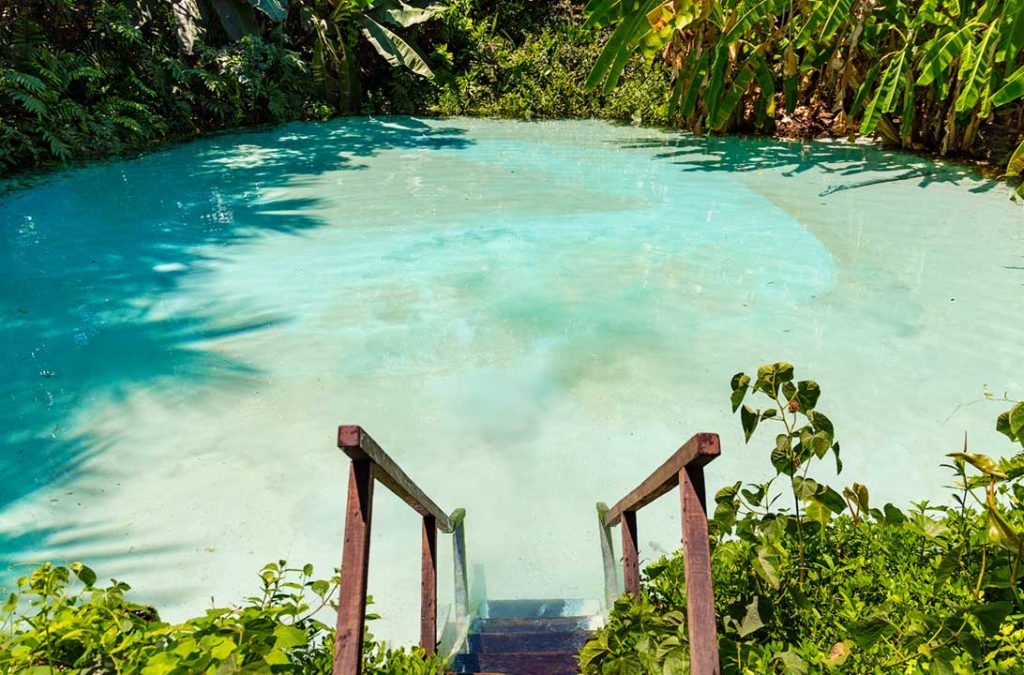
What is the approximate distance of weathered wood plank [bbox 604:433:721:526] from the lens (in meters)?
→ 1.47

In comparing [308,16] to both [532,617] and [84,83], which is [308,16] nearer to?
[84,83]

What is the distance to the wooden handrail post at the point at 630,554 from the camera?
105 inches

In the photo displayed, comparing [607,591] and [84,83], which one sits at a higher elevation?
[84,83]

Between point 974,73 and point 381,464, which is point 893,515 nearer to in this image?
point 381,464

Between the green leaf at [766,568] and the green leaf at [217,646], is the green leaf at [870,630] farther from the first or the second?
the green leaf at [217,646]

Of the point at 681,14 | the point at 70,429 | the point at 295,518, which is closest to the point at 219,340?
the point at 70,429

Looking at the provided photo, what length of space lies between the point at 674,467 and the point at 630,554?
1.14 meters

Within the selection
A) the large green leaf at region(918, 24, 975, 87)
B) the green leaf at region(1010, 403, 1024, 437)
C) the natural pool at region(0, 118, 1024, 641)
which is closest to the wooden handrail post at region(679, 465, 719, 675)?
the green leaf at region(1010, 403, 1024, 437)

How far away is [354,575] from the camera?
1.56m

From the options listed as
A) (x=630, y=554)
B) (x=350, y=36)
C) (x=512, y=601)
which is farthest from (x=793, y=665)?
(x=350, y=36)

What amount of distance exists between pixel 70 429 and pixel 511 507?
9.40ft

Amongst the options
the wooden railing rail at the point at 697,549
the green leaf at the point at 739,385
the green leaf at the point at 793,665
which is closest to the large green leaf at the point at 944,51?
the green leaf at the point at 739,385

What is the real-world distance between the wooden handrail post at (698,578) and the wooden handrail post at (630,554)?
114 cm

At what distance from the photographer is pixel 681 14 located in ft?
29.5
